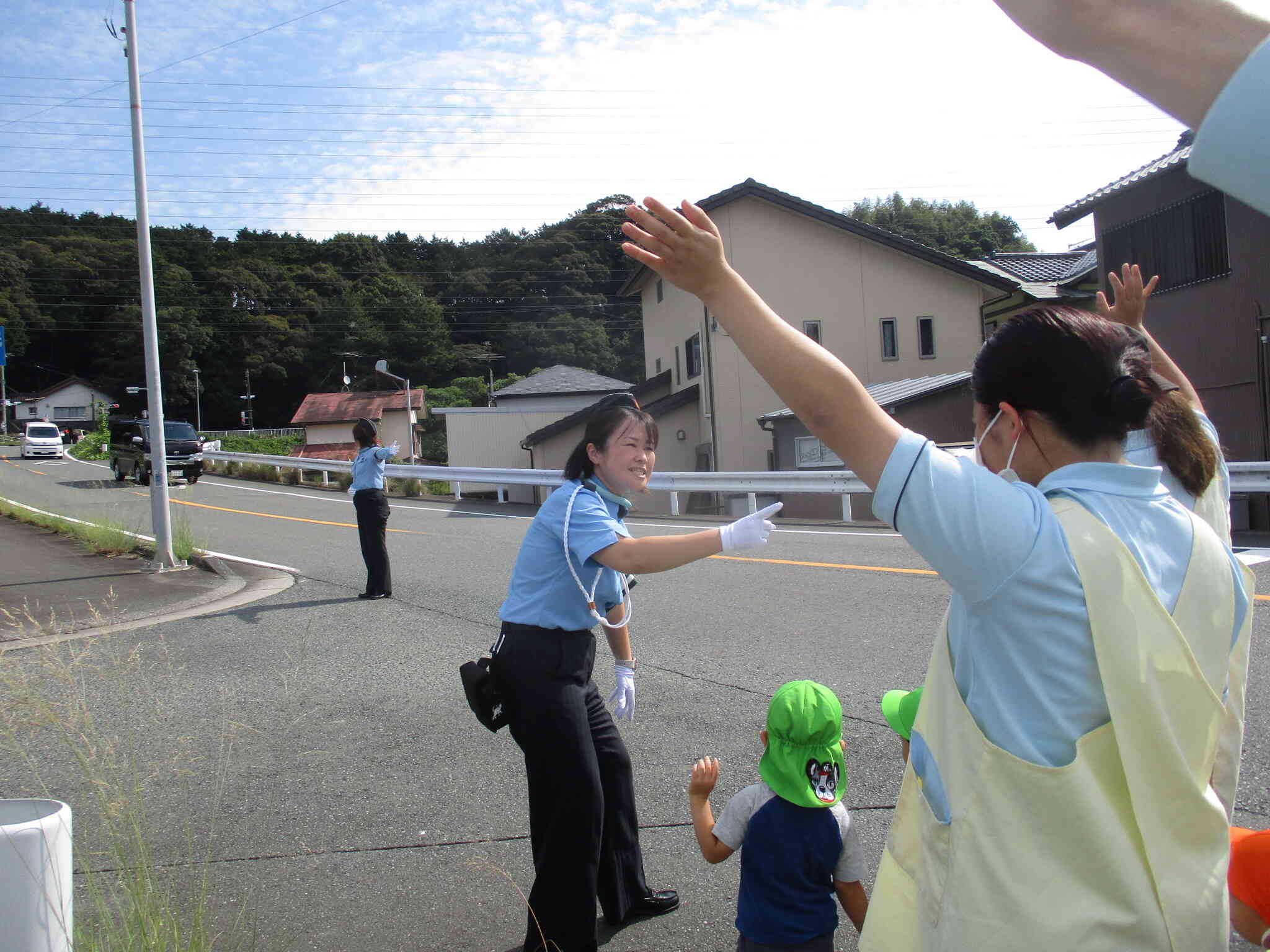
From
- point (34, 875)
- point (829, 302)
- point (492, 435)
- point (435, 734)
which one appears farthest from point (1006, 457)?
point (492, 435)

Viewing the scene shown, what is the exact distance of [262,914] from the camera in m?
3.49

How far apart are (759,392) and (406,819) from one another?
23402mm

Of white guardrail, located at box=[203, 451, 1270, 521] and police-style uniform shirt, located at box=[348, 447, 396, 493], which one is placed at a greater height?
police-style uniform shirt, located at box=[348, 447, 396, 493]

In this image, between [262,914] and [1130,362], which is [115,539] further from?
[1130,362]

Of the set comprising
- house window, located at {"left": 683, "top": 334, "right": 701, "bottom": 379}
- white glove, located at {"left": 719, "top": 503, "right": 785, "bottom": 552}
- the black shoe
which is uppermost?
house window, located at {"left": 683, "top": 334, "right": 701, "bottom": 379}

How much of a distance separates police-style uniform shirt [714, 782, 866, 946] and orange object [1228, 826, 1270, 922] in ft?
3.04

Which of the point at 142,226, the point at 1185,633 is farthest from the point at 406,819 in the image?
A: the point at 142,226

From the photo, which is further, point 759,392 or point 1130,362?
point 759,392

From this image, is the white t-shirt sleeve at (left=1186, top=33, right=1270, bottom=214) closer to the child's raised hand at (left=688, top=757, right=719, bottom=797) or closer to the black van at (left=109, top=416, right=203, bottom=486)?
the child's raised hand at (left=688, top=757, right=719, bottom=797)

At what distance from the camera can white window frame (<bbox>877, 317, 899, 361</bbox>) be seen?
27.8 meters

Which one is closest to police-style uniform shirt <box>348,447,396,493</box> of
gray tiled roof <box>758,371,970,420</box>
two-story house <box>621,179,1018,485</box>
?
gray tiled roof <box>758,371,970,420</box>

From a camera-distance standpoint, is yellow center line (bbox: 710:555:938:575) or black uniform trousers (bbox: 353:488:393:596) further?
black uniform trousers (bbox: 353:488:393:596)

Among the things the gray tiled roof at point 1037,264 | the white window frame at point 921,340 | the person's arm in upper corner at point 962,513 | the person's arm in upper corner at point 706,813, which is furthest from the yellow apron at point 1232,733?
the gray tiled roof at point 1037,264

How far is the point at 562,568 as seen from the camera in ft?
10.8
